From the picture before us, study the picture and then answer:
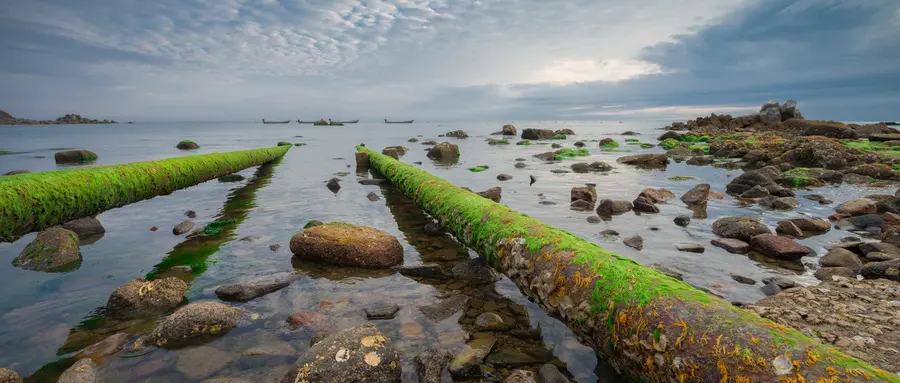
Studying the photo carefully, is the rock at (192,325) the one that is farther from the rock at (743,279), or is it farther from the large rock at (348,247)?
the rock at (743,279)

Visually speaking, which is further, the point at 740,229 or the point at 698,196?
the point at 698,196

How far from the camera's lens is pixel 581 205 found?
12547mm

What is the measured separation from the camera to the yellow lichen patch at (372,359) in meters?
3.83

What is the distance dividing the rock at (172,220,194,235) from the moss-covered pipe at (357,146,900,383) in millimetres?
8427

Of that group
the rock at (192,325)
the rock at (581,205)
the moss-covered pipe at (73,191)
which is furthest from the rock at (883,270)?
the moss-covered pipe at (73,191)

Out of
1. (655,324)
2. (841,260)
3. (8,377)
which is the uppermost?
(655,324)

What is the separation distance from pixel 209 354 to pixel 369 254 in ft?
10.4

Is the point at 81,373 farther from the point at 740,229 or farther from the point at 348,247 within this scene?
the point at 740,229

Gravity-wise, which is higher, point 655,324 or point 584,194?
point 655,324

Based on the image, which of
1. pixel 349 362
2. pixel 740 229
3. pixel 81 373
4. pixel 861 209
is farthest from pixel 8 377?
pixel 861 209

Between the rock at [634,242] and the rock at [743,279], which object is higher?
the rock at [634,242]

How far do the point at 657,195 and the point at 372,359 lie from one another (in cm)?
A: 1303

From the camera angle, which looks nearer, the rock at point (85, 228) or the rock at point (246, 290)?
the rock at point (246, 290)

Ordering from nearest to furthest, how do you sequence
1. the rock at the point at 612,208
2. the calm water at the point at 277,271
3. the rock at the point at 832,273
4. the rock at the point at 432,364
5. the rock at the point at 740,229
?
the rock at the point at 432,364 → the calm water at the point at 277,271 → the rock at the point at 832,273 → the rock at the point at 740,229 → the rock at the point at 612,208
